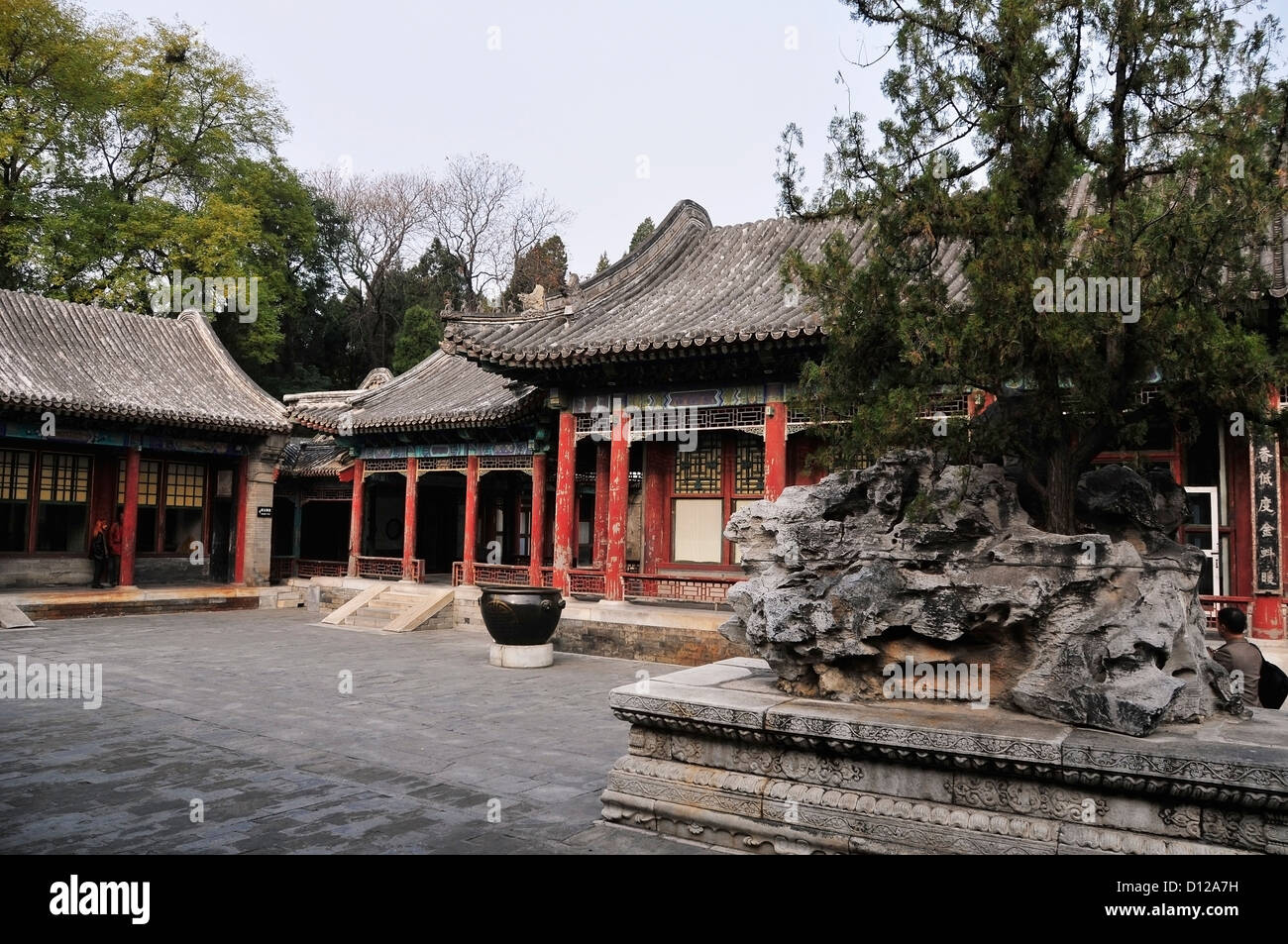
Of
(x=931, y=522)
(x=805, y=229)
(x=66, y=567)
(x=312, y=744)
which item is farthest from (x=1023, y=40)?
(x=66, y=567)

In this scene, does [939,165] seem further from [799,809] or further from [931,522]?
[799,809]

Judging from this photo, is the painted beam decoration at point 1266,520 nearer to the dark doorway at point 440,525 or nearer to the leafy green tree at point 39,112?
the dark doorway at point 440,525

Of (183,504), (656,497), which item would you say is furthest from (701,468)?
(183,504)

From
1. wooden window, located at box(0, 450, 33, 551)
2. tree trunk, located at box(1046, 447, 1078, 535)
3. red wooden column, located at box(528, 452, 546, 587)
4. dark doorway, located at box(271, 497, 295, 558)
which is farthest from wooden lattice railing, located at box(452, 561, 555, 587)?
tree trunk, located at box(1046, 447, 1078, 535)

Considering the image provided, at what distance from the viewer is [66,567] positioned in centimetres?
1688

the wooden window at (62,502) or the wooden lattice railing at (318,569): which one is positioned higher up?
the wooden window at (62,502)

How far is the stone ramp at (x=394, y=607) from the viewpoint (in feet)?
48.7

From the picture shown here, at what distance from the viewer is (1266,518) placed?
9.09 metres

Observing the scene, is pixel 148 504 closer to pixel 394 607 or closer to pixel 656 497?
pixel 394 607

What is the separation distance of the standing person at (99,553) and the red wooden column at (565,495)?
9301mm

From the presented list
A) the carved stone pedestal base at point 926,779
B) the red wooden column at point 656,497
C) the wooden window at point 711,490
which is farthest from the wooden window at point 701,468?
the carved stone pedestal base at point 926,779

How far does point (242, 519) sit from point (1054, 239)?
702 inches
